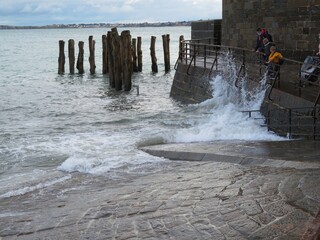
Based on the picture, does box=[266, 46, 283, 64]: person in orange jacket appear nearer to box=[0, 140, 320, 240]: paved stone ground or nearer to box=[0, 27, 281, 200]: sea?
box=[0, 27, 281, 200]: sea

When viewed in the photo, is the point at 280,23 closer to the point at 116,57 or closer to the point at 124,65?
the point at 124,65

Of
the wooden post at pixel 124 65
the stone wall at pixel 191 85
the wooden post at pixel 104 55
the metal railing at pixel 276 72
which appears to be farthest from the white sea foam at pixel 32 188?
the wooden post at pixel 104 55

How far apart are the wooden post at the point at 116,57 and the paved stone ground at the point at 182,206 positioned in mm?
15908

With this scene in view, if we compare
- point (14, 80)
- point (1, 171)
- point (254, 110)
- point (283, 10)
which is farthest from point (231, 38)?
point (14, 80)

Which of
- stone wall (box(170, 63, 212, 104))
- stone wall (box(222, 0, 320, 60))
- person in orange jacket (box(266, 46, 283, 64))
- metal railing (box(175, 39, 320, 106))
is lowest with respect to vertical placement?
stone wall (box(170, 63, 212, 104))

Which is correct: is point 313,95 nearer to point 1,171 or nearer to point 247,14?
point 1,171

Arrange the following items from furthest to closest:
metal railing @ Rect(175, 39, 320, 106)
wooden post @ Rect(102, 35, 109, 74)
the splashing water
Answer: wooden post @ Rect(102, 35, 109, 74), the splashing water, metal railing @ Rect(175, 39, 320, 106)

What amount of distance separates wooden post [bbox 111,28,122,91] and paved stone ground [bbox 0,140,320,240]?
626 inches

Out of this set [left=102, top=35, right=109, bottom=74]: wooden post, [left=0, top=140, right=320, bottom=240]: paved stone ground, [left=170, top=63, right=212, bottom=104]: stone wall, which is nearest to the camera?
[left=0, top=140, right=320, bottom=240]: paved stone ground

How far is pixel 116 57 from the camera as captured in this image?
23578mm

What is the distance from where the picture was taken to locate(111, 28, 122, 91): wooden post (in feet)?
76.7

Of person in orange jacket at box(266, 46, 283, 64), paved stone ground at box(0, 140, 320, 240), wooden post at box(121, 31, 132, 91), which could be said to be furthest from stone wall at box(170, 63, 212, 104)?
A: paved stone ground at box(0, 140, 320, 240)

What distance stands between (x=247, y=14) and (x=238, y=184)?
13.3m

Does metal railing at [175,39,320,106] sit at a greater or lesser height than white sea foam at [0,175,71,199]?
greater
